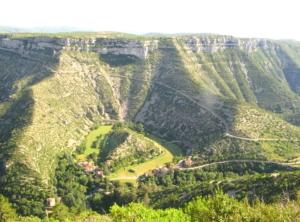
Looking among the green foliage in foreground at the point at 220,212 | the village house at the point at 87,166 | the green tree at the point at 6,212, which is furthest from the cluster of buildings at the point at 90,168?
the green foliage in foreground at the point at 220,212

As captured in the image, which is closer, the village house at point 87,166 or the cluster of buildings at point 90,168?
the cluster of buildings at point 90,168

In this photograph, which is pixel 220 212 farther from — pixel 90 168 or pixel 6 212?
pixel 90 168

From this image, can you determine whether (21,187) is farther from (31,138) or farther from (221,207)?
(221,207)

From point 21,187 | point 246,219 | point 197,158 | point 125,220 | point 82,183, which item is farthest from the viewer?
point 197,158

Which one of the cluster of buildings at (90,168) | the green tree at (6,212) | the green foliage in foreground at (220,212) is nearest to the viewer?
the green foliage in foreground at (220,212)

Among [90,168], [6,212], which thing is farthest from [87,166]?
[6,212]

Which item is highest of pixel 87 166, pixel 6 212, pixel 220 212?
pixel 220 212

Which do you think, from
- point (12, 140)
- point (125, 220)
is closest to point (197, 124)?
point (12, 140)

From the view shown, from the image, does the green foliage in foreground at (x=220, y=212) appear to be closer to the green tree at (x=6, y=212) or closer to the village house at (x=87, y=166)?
the green tree at (x=6, y=212)

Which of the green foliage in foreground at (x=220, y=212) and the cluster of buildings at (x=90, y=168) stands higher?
the green foliage in foreground at (x=220, y=212)

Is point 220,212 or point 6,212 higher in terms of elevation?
point 220,212

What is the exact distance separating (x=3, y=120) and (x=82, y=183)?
41.9 metres

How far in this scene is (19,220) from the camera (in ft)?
375

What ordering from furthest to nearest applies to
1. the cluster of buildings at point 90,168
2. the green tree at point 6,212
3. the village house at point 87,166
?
the village house at point 87,166 < the cluster of buildings at point 90,168 < the green tree at point 6,212
